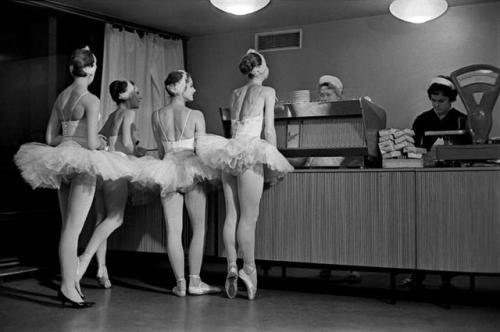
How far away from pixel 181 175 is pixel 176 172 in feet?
0.14

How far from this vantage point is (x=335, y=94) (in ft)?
18.4

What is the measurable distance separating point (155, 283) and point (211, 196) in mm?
988

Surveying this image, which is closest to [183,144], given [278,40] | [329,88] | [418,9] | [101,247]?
[101,247]

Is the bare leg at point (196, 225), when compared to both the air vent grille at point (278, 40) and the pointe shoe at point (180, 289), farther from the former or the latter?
the air vent grille at point (278, 40)

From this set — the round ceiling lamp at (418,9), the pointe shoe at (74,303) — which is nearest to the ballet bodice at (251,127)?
the pointe shoe at (74,303)

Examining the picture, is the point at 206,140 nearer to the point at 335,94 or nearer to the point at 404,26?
the point at 335,94

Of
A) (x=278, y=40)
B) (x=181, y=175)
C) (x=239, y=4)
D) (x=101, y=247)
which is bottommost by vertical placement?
(x=101, y=247)

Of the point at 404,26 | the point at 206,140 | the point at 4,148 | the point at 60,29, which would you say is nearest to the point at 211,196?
the point at 206,140

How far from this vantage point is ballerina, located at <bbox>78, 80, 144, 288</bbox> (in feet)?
15.4

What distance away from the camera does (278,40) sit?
7.75 meters

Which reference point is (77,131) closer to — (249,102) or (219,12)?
(249,102)

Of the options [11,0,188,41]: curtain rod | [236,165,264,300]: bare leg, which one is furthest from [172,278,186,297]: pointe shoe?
[11,0,188,41]: curtain rod

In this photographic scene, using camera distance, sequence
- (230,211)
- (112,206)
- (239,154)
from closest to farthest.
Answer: (239,154) < (230,211) < (112,206)

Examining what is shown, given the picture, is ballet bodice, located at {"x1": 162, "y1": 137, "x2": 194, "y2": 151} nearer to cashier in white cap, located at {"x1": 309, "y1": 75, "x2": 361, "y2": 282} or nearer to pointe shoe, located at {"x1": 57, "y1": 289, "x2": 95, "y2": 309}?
cashier in white cap, located at {"x1": 309, "y1": 75, "x2": 361, "y2": 282}
